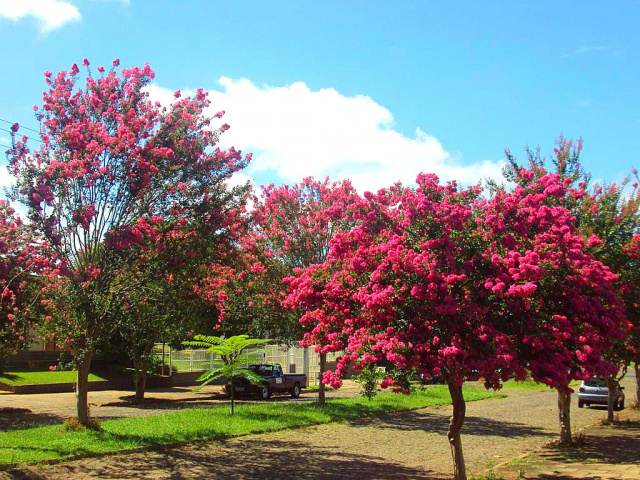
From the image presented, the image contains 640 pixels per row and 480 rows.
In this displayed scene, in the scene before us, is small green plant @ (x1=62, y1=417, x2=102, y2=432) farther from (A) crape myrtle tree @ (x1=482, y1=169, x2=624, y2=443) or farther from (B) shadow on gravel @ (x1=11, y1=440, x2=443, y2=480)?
(A) crape myrtle tree @ (x1=482, y1=169, x2=624, y2=443)

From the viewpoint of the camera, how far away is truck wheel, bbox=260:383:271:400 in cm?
2912

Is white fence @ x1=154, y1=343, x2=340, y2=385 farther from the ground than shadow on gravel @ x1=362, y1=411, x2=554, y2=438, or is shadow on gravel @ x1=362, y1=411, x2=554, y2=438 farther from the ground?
white fence @ x1=154, y1=343, x2=340, y2=385

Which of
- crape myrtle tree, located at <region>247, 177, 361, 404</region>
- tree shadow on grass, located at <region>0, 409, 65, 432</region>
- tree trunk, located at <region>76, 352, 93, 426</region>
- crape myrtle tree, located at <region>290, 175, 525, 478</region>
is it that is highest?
crape myrtle tree, located at <region>247, 177, 361, 404</region>

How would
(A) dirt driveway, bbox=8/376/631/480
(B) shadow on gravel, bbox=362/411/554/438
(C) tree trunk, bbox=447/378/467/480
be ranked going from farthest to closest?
(B) shadow on gravel, bbox=362/411/554/438 → (A) dirt driveway, bbox=8/376/631/480 → (C) tree trunk, bbox=447/378/467/480

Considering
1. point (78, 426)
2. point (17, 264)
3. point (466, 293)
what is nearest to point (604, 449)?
point (466, 293)

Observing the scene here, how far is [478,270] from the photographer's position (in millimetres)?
9109

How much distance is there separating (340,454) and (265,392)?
15857mm

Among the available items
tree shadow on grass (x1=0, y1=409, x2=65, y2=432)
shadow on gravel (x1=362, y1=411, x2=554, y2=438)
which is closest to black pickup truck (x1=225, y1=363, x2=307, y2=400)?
shadow on gravel (x1=362, y1=411, x2=554, y2=438)

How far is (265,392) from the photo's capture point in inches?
1154

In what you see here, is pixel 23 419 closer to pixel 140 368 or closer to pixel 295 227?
pixel 140 368

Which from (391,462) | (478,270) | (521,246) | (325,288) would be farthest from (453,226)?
(391,462)

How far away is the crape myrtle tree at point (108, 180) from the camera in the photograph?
43.3ft

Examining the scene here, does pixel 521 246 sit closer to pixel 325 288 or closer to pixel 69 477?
pixel 325 288

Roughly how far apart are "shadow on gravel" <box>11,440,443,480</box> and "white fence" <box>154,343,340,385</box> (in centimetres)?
2089
